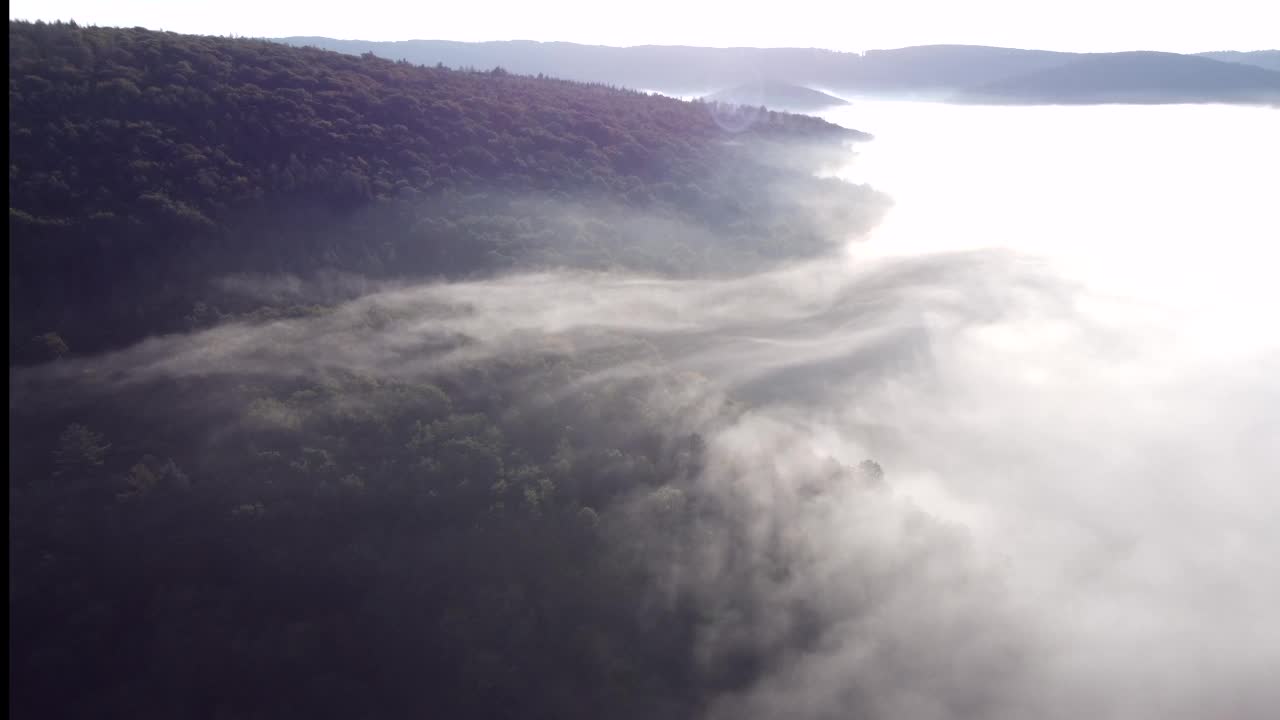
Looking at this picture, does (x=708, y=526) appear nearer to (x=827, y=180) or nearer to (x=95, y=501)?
(x=95, y=501)

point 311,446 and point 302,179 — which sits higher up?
point 302,179

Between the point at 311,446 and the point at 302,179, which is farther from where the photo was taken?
the point at 302,179

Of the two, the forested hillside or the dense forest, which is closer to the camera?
the dense forest

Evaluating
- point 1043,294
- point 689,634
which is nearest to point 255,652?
point 689,634

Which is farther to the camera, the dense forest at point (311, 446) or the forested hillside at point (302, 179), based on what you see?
the forested hillside at point (302, 179)
